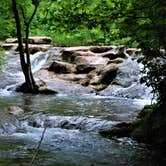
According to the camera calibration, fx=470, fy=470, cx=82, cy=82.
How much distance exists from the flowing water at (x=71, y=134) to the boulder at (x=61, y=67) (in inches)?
156

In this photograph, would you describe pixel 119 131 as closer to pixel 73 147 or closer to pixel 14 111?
pixel 73 147

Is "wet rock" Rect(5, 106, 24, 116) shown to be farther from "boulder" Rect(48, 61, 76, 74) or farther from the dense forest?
"boulder" Rect(48, 61, 76, 74)

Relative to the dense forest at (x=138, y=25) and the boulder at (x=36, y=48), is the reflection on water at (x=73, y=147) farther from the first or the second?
the boulder at (x=36, y=48)

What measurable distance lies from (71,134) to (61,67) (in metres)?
11.1

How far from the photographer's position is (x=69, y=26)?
328 inches

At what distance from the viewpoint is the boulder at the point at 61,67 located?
20438mm

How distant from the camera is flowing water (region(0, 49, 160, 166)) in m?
7.53

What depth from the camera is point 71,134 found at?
9664 millimetres

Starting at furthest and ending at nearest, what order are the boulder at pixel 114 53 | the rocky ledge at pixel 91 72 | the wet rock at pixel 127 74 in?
the boulder at pixel 114 53 → the wet rock at pixel 127 74 → the rocky ledge at pixel 91 72

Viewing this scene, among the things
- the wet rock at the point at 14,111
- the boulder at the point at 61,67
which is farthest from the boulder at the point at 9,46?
the wet rock at the point at 14,111

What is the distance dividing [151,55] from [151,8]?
52.7 inches

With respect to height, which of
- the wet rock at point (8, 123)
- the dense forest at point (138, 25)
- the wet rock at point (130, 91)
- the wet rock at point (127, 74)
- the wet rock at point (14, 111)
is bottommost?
the wet rock at point (130, 91)

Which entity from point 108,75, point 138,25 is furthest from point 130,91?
point 138,25

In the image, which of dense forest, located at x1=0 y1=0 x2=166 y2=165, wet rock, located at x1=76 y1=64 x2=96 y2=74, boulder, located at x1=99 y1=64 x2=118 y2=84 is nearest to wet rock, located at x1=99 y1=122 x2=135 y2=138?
dense forest, located at x1=0 y1=0 x2=166 y2=165
